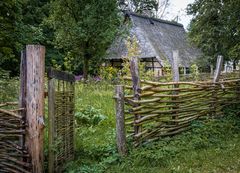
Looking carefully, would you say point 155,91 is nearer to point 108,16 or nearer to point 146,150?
point 146,150

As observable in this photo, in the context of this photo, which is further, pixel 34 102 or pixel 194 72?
pixel 194 72

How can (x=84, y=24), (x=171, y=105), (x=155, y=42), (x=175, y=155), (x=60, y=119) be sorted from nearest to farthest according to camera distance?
(x=60, y=119) < (x=175, y=155) < (x=171, y=105) < (x=84, y=24) < (x=155, y=42)

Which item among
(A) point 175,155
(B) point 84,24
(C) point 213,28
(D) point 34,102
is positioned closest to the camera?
(D) point 34,102

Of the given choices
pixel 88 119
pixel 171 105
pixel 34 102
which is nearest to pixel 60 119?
pixel 34 102

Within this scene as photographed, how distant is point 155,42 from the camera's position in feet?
80.1

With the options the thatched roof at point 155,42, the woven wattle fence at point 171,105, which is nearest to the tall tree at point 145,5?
the thatched roof at point 155,42

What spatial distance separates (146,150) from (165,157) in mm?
322

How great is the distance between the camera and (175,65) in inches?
264

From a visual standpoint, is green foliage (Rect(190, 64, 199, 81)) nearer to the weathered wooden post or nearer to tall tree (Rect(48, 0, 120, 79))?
tall tree (Rect(48, 0, 120, 79))

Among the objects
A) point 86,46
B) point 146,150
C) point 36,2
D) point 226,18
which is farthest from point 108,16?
point 146,150

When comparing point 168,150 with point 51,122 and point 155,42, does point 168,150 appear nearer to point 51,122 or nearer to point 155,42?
point 51,122

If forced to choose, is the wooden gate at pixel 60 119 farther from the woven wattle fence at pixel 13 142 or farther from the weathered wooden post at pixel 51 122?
the woven wattle fence at pixel 13 142

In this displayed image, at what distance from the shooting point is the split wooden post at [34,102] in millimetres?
4309

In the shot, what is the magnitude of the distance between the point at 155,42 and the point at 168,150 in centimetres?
1937
